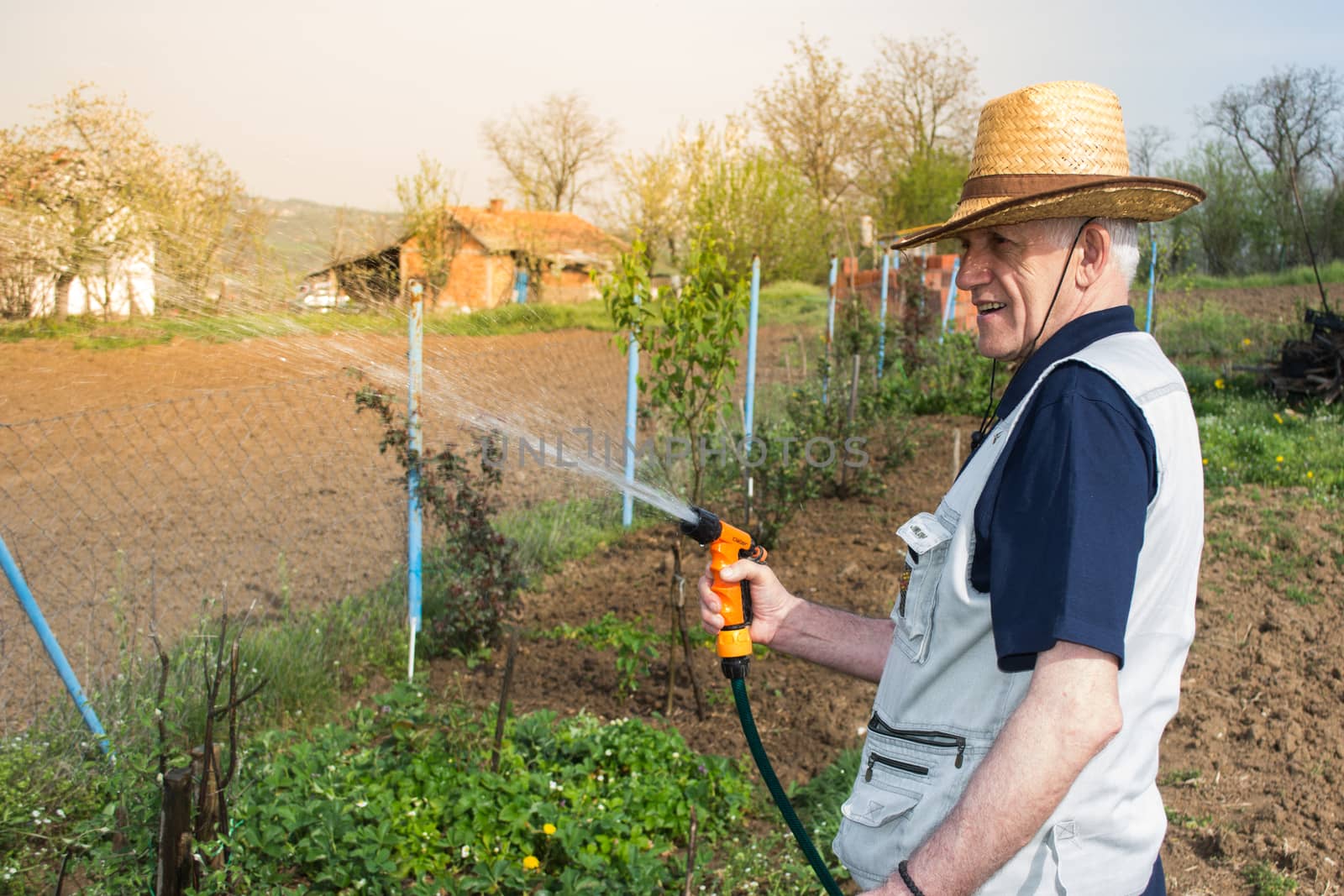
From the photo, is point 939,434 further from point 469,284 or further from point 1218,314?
point 469,284

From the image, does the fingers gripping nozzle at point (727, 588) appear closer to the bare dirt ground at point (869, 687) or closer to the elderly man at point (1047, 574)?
the elderly man at point (1047, 574)

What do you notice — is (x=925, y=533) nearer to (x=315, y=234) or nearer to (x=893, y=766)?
(x=893, y=766)

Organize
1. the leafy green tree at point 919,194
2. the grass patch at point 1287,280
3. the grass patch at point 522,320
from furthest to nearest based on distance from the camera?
1. the leafy green tree at point 919,194
2. the grass patch at point 1287,280
3. the grass patch at point 522,320

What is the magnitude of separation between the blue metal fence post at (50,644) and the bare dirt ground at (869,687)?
2.61 feet

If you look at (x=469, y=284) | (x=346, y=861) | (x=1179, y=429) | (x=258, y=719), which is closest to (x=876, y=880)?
(x=1179, y=429)

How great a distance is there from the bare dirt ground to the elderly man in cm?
216

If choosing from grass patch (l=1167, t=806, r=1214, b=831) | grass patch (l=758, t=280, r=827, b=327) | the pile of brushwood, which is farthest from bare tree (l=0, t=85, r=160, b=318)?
grass patch (l=758, t=280, r=827, b=327)

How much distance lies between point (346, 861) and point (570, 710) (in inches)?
57.6

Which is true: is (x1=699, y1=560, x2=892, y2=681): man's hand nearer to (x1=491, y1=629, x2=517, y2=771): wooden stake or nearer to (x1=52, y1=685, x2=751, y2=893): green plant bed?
(x1=52, y1=685, x2=751, y2=893): green plant bed

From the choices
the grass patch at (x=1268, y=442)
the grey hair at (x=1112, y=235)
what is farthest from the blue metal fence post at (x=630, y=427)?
the grey hair at (x=1112, y=235)

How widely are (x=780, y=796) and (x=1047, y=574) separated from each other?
84cm

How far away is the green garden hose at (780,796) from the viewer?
5.84ft

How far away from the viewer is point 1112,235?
1566 millimetres

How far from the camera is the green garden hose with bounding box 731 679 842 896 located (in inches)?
70.1
